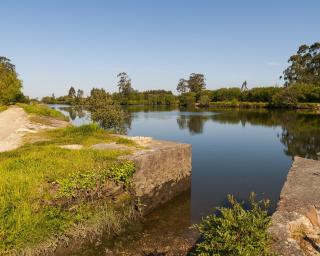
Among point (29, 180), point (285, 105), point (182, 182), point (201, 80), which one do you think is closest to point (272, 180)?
point (182, 182)

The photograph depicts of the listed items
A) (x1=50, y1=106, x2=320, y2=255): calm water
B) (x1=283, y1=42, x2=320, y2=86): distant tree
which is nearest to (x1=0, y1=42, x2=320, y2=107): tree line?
(x1=283, y1=42, x2=320, y2=86): distant tree

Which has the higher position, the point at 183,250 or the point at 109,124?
the point at 109,124

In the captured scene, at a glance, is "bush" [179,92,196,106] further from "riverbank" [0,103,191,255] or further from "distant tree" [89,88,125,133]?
"riverbank" [0,103,191,255]

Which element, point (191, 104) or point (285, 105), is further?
point (191, 104)

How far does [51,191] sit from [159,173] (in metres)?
5.34

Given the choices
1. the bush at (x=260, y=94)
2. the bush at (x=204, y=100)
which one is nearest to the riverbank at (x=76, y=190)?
the bush at (x=260, y=94)

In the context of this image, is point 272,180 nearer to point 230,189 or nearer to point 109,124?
point 230,189

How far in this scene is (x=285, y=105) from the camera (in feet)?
290

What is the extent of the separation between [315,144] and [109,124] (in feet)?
70.0

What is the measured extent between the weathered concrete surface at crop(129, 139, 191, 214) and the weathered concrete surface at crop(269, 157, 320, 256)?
17.2ft

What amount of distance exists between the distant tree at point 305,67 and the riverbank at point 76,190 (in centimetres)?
10699

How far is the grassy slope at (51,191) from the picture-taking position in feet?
24.4

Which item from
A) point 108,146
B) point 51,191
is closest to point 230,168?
point 108,146

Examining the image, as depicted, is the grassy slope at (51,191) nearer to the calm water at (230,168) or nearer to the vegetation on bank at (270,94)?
the calm water at (230,168)
